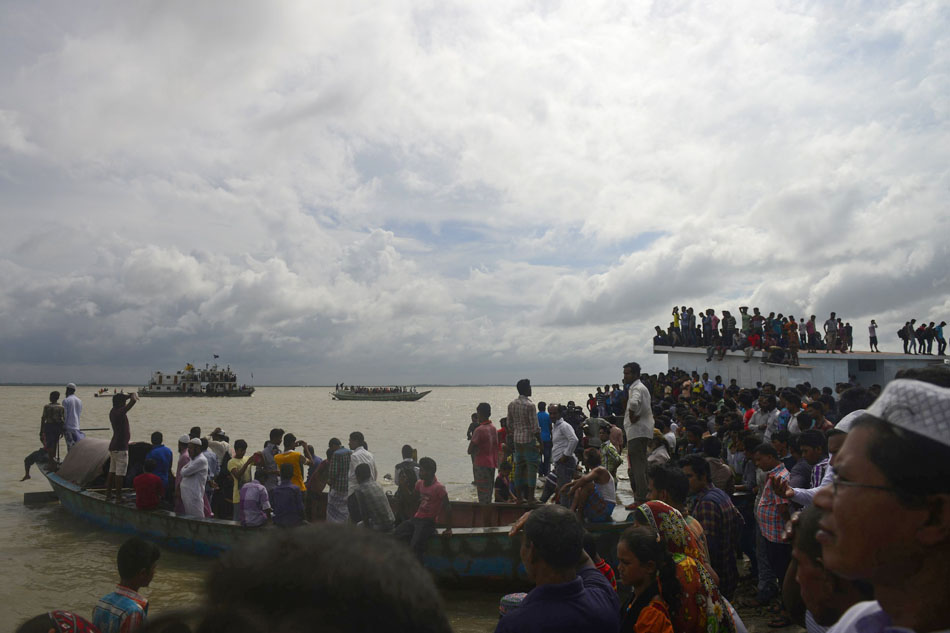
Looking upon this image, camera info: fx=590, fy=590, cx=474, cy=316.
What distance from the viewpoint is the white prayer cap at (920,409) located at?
4.21ft

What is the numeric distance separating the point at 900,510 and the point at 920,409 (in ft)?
0.76

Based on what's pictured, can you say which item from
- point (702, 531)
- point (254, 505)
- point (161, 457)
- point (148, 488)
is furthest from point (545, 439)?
point (702, 531)

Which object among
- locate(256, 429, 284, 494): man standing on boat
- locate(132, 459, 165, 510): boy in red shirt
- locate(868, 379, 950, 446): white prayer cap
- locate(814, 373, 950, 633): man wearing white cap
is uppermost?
locate(868, 379, 950, 446): white prayer cap

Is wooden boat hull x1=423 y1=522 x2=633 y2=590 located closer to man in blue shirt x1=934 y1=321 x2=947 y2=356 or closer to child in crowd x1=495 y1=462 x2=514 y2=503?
child in crowd x1=495 y1=462 x2=514 y2=503

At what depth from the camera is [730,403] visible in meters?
13.8

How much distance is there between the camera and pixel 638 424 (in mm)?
8891

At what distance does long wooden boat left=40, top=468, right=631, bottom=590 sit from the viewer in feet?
28.1

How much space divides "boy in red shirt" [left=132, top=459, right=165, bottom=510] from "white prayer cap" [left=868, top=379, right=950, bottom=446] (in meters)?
12.0

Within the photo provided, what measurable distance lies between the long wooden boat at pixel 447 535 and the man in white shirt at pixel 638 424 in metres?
1.24

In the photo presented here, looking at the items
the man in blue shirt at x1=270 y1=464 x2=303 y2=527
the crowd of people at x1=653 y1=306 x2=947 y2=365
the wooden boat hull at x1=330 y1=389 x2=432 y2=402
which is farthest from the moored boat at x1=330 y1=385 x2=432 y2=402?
the man in blue shirt at x1=270 y1=464 x2=303 y2=527

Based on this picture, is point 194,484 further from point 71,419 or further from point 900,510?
point 900,510

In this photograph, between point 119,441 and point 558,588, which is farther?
point 119,441

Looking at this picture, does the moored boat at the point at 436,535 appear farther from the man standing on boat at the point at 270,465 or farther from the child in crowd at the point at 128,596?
the child in crowd at the point at 128,596

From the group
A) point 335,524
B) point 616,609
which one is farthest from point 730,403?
point 335,524
